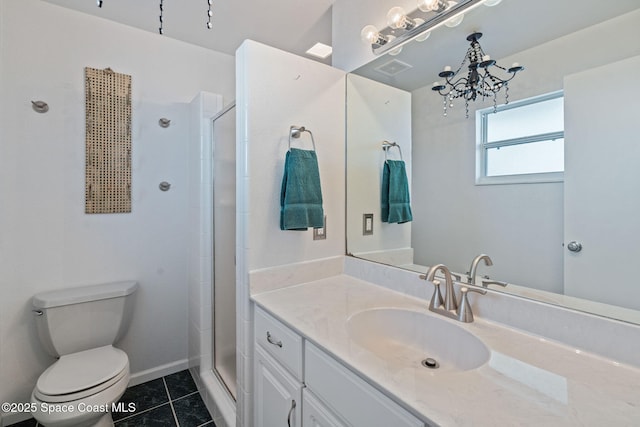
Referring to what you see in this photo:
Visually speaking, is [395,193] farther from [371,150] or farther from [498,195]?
[498,195]

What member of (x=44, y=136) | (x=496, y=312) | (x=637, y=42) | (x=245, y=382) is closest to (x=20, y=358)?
(x=44, y=136)

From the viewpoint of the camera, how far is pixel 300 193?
4.57 ft

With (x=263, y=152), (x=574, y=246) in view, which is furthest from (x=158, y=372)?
(x=574, y=246)

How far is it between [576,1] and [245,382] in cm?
A: 191

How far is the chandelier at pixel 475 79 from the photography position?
1.09 meters

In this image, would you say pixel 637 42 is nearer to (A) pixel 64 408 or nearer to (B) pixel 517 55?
(B) pixel 517 55

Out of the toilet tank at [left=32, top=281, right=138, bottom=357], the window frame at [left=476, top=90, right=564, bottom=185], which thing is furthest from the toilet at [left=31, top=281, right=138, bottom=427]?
the window frame at [left=476, top=90, right=564, bottom=185]

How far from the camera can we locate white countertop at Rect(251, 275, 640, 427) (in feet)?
1.94

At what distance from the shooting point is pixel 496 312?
1031 mm

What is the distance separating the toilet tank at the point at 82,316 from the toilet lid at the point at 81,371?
0.22 feet

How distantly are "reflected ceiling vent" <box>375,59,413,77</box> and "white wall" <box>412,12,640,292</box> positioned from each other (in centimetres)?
16

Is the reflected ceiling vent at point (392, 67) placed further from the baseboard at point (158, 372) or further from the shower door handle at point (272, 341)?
the baseboard at point (158, 372)

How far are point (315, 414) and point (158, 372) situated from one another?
5.66 feet

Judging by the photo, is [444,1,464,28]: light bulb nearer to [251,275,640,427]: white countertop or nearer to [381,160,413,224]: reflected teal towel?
[381,160,413,224]: reflected teal towel
